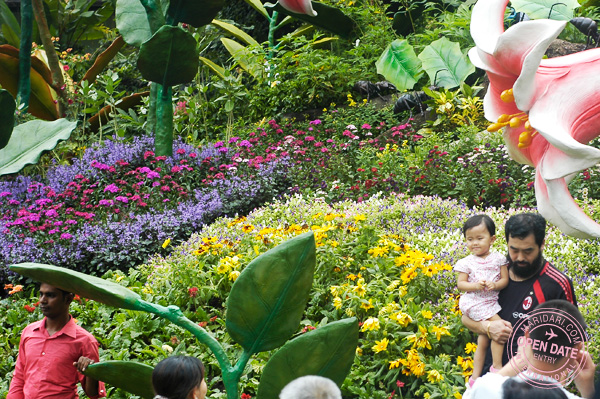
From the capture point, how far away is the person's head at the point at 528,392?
1031mm

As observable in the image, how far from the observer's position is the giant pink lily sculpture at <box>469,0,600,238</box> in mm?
713

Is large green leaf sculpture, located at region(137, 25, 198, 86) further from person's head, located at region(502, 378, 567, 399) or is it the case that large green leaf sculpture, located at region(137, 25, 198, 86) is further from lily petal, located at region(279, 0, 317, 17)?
person's head, located at region(502, 378, 567, 399)

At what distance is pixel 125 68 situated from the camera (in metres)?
9.83

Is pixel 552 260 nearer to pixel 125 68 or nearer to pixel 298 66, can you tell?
pixel 298 66

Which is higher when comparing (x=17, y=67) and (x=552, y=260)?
(x=17, y=67)

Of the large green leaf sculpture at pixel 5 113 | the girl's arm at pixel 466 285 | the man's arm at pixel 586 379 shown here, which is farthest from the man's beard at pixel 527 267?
the large green leaf sculpture at pixel 5 113

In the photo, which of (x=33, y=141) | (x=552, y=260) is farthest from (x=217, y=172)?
(x=552, y=260)

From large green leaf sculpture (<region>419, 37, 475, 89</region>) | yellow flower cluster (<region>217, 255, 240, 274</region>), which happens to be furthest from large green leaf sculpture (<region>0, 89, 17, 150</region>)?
large green leaf sculpture (<region>419, 37, 475, 89</region>)

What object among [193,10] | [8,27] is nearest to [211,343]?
[193,10]

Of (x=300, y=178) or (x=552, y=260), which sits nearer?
(x=552, y=260)

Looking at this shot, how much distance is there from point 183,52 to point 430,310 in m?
3.27

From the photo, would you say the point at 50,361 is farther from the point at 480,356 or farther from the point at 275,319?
the point at 480,356

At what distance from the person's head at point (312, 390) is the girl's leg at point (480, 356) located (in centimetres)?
107

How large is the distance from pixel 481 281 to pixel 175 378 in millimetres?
992
